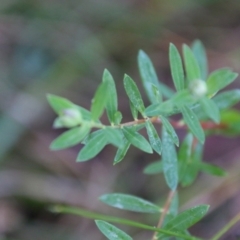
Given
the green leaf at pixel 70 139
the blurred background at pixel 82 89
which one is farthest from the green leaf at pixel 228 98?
the blurred background at pixel 82 89

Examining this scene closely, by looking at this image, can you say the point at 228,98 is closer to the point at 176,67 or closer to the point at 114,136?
the point at 176,67

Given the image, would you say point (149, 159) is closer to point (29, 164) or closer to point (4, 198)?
point (29, 164)

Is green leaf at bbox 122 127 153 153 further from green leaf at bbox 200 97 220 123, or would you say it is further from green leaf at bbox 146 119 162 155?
green leaf at bbox 200 97 220 123

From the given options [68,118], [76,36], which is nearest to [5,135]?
[76,36]

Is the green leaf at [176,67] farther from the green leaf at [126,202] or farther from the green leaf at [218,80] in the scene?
the green leaf at [126,202]

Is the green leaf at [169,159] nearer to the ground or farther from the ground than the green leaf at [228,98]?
nearer to the ground

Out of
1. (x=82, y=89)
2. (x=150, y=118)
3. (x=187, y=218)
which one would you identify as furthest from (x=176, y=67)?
(x=82, y=89)
